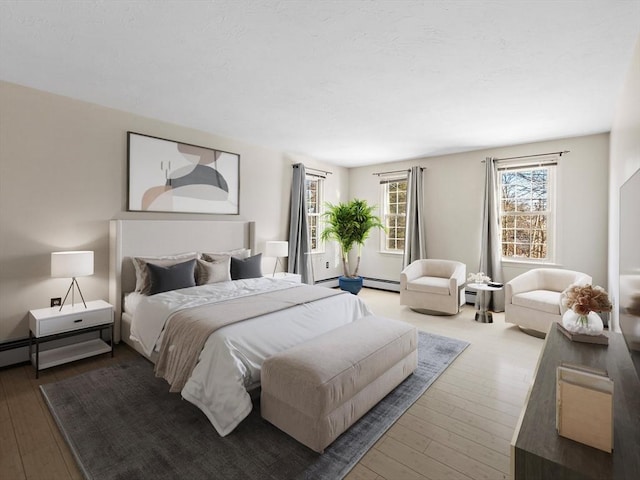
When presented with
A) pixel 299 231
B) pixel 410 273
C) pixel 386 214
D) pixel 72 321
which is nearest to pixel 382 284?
pixel 386 214

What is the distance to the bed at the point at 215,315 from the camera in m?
2.12

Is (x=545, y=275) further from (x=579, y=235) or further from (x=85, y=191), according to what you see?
(x=85, y=191)

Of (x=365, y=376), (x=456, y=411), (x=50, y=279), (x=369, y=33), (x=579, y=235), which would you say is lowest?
(x=456, y=411)

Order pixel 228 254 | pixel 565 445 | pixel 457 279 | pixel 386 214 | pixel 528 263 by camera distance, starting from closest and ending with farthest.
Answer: pixel 565 445
pixel 228 254
pixel 457 279
pixel 528 263
pixel 386 214

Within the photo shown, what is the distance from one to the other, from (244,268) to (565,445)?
3.63 meters

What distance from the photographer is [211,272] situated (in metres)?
3.85

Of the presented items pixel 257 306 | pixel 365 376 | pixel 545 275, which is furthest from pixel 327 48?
pixel 545 275

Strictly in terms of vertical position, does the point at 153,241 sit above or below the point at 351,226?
below

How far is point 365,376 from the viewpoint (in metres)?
2.16

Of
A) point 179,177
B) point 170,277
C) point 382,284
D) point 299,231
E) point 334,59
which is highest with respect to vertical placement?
point 334,59

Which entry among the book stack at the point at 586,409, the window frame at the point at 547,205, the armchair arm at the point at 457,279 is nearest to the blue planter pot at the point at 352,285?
the armchair arm at the point at 457,279

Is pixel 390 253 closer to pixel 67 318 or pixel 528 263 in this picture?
pixel 528 263

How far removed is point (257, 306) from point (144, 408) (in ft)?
3.57

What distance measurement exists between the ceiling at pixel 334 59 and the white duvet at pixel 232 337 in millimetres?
2031
